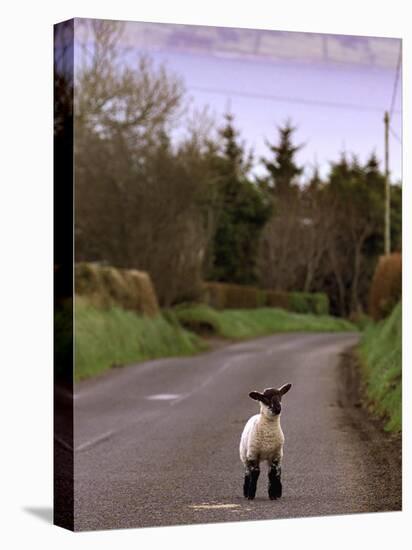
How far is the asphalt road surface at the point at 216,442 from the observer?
28.6ft

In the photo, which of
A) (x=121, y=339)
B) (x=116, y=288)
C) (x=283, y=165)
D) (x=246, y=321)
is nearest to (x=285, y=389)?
(x=246, y=321)

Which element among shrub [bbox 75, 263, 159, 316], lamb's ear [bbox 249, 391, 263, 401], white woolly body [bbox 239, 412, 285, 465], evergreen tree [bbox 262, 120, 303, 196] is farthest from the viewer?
shrub [bbox 75, 263, 159, 316]

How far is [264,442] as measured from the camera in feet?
28.3

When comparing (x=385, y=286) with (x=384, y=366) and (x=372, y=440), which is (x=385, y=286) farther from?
(x=372, y=440)

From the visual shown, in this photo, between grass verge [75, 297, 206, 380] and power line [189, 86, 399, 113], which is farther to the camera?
grass verge [75, 297, 206, 380]

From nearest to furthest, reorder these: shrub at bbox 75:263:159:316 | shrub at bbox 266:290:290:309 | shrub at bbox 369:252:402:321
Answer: shrub at bbox 266:290:290:309
shrub at bbox 369:252:402:321
shrub at bbox 75:263:159:316

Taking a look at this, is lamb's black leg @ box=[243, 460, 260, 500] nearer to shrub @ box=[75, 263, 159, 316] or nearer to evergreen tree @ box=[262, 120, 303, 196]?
shrub @ box=[75, 263, 159, 316]

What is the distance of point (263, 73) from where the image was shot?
9.66 m

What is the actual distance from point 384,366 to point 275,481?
2064mm

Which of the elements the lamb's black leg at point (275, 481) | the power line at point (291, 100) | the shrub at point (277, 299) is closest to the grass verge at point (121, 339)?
the shrub at point (277, 299)

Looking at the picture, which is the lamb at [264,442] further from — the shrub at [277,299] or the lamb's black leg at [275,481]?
the shrub at [277,299]

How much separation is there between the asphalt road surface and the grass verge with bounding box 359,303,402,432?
0.67 ft

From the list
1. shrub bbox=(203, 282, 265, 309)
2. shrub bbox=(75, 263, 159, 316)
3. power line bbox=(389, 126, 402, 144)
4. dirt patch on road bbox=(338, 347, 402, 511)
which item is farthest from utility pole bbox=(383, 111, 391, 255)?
shrub bbox=(75, 263, 159, 316)

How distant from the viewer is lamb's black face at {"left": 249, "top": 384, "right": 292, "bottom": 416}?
8.62m
